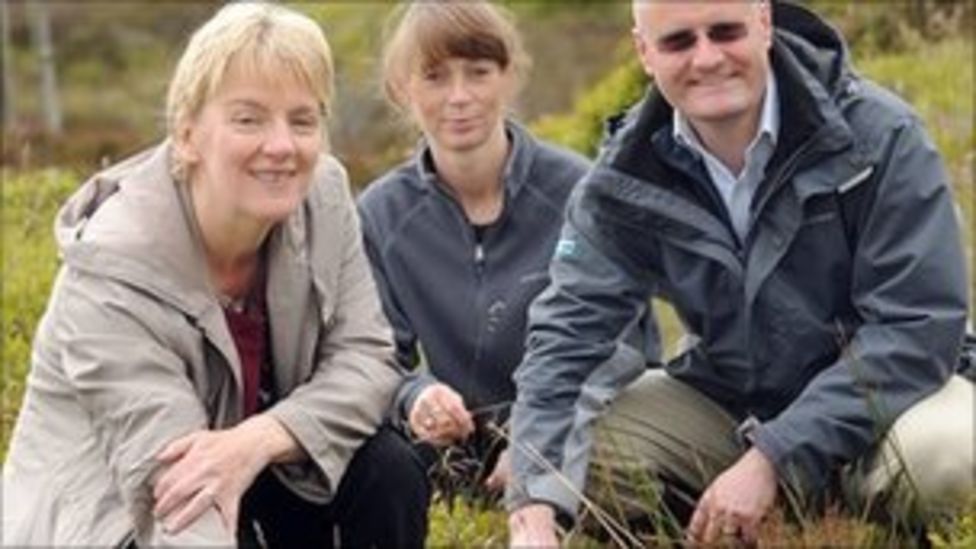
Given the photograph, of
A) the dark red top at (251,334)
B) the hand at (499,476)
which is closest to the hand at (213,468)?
the dark red top at (251,334)

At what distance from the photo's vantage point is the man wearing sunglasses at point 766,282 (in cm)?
428

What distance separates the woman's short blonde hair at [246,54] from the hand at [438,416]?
996 millimetres

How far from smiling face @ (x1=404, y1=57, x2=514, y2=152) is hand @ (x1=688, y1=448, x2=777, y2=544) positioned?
4.91 ft

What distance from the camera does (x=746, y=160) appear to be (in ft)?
14.5

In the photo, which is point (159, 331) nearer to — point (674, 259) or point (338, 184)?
point (338, 184)

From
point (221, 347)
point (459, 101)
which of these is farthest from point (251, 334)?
point (459, 101)

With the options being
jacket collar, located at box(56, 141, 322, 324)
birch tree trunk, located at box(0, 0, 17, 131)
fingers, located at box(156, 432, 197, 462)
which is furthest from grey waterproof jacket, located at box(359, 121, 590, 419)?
birch tree trunk, located at box(0, 0, 17, 131)

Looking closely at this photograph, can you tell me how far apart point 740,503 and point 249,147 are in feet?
3.94

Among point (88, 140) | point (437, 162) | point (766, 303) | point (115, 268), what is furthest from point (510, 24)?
point (88, 140)

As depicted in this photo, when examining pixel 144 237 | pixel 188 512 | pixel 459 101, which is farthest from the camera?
pixel 459 101

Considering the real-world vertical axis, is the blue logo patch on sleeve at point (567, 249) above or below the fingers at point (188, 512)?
above

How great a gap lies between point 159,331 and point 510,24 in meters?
1.79

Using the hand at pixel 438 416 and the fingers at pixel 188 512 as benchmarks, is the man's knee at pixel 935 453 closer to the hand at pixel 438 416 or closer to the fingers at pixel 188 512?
the hand at pixel 438 416

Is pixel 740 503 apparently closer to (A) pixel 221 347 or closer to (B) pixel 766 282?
(B) pixel 766 282
